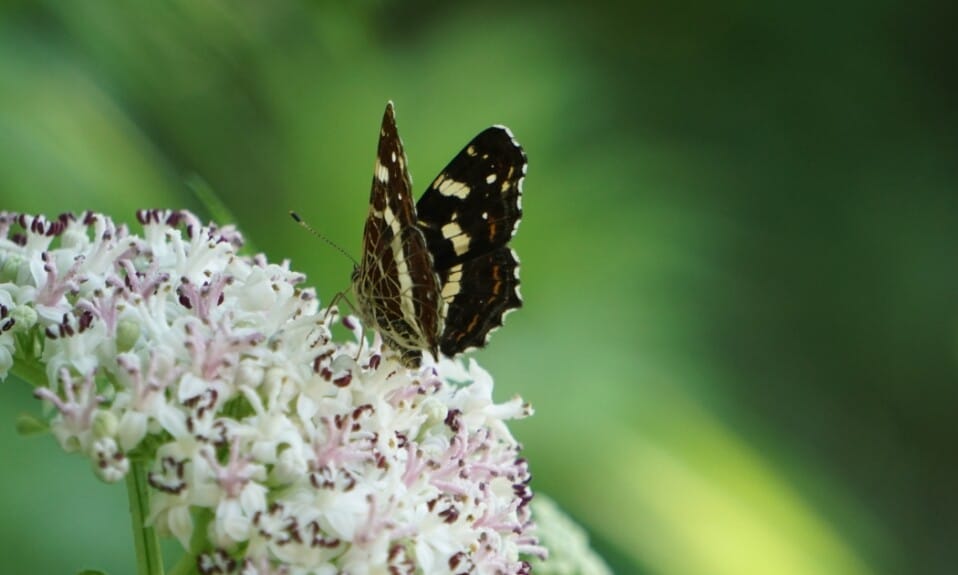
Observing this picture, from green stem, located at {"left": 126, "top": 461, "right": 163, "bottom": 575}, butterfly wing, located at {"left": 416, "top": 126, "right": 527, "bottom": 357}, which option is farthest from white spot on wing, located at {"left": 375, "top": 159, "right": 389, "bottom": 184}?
green stem, located at {"left": 126, "top": 461, "right": 163, "bottom": 575}

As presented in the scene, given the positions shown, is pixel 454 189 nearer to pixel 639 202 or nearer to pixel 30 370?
pixel 30 370

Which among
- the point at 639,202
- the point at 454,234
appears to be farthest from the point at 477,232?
the point at 639,202

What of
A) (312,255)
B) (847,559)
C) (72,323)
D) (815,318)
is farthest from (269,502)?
(815,318)

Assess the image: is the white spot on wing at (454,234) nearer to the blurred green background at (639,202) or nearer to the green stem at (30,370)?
the blurred green background at (639,202)

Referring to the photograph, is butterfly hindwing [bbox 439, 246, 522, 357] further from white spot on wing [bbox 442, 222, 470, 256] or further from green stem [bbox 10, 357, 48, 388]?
green stem [bbox 10, 357, 48, 388]

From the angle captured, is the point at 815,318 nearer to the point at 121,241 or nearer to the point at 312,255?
the point at 312,255

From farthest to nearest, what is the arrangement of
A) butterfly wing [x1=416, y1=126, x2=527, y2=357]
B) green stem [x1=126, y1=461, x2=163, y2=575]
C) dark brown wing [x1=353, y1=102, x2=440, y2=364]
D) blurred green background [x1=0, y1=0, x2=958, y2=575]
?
blurred green background [x1=0, y1=0, x2=958, y2=575] < butterfly wing [x1=416, y1=126, x2=527, y2=357] < dark brown wing [x1=353, y1=102, x2=440, y2=364] < green stem [x1=126, y1=461, x2=163, y2=575]

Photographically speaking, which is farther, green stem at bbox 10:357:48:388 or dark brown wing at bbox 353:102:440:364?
dark brown wing at bbox 353:102:440:364

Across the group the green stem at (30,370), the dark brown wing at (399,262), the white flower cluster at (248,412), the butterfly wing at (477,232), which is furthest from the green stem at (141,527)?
the butterfly wing at (477,232)
